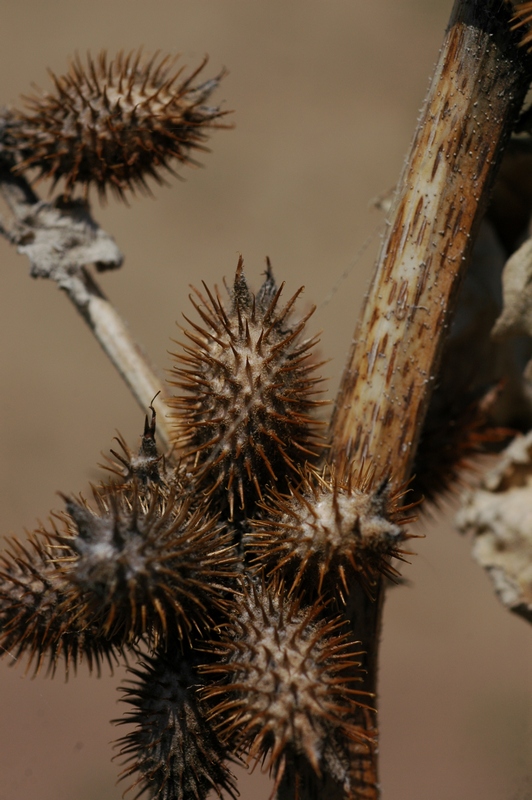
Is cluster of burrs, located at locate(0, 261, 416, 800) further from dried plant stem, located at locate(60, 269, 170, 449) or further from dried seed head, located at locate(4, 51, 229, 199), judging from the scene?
dried seed head, located at locate(4, 51, 229, 199)

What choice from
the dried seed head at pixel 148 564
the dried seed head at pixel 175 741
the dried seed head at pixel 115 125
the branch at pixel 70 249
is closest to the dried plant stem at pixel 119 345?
the branch at pixel 70 249

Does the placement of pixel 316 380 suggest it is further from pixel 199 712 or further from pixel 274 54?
pixel 274 54

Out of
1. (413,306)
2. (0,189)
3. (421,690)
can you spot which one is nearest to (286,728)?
(413,306)

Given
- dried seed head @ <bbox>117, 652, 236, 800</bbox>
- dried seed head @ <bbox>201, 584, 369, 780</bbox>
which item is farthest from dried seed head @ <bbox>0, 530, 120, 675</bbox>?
dried seed head @ <bbox>201, 584, 369, 780</bbox>

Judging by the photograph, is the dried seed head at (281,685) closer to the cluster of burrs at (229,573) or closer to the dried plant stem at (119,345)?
the cluster of burrs at (229,573)

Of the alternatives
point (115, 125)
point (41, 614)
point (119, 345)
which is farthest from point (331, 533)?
point (115, 125)
